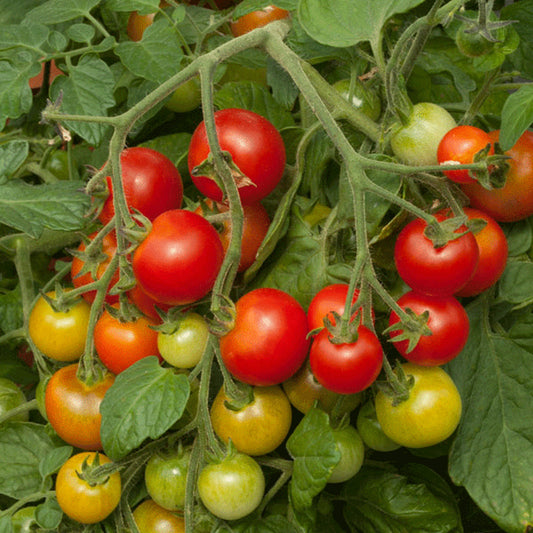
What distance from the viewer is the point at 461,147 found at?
455 millimetres

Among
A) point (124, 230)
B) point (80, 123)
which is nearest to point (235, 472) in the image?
point (124, 230)

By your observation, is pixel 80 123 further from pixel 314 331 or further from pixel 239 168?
pixel 314 331

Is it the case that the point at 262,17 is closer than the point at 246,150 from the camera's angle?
No

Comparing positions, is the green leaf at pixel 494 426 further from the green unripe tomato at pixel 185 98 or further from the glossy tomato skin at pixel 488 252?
the green unripe tomato at pixel 185 98

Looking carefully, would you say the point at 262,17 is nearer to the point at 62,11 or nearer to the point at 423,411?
the point at 62,11

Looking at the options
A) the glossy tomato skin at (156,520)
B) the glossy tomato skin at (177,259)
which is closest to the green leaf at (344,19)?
the glossy tomato skin at (177,259)

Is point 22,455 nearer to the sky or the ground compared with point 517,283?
nearer to the ground

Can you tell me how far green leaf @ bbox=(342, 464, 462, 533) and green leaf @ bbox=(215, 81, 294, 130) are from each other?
302 millimetres

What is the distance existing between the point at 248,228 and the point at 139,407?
0.15m

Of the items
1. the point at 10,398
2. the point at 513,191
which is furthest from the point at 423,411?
the point at 10,398

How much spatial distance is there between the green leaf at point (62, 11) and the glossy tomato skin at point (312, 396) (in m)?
0.36

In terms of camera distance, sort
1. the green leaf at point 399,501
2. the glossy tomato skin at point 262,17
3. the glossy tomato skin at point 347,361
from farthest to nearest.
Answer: the glossy tomato skin at point 262,17, the green leaf at point 399,501, the glossy tomato skin at point 347,361

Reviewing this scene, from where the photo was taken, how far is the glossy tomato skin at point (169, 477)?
0.50m

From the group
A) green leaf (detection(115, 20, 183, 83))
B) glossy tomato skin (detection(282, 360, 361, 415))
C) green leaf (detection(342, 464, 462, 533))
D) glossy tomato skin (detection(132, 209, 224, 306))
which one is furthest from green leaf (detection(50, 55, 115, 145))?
green leaf (detection(342, 464, 462, 533))
